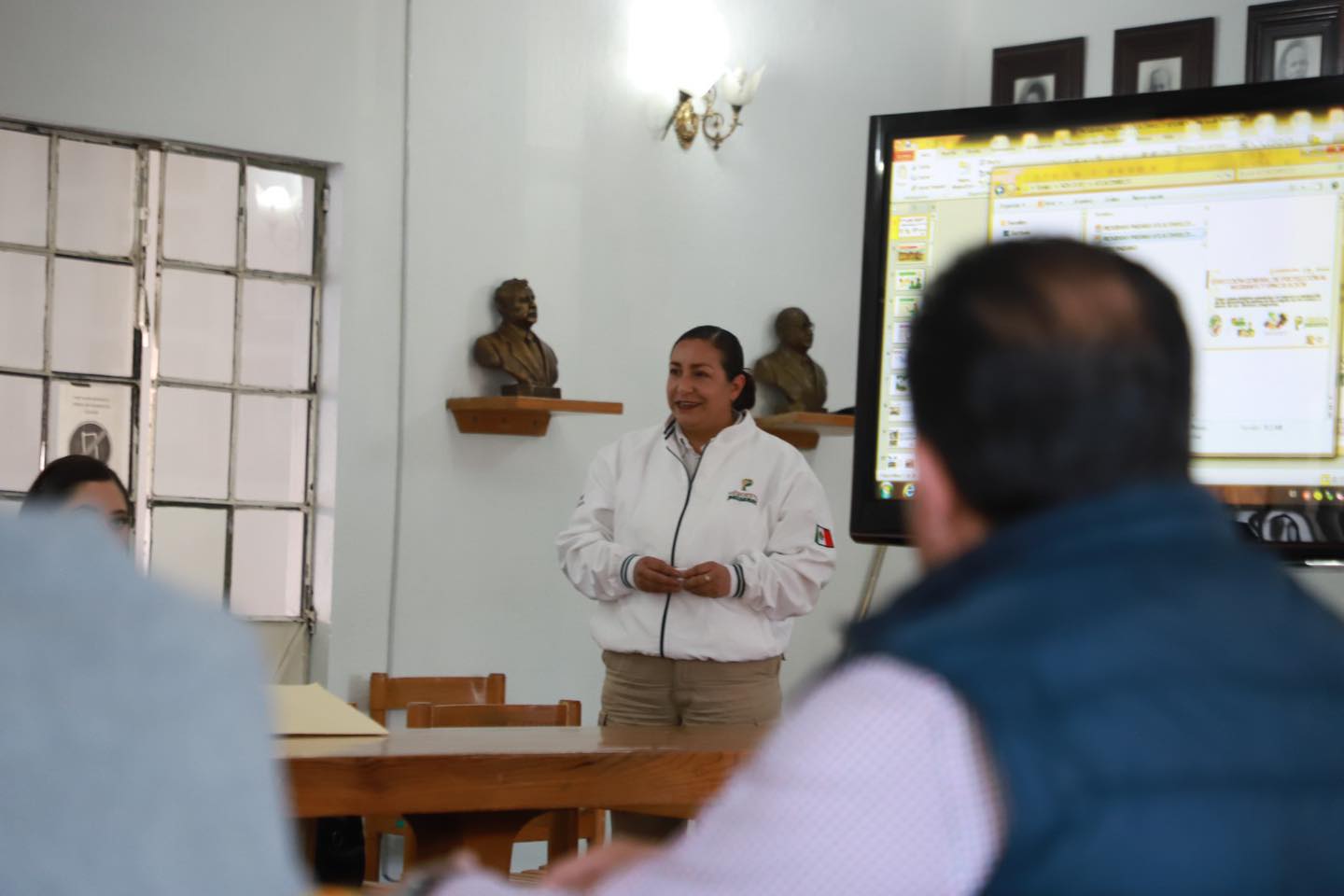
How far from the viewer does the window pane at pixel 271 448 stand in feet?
16.2

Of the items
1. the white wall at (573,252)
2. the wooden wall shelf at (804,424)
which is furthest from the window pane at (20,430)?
the wooden wall shelf at (804,424)

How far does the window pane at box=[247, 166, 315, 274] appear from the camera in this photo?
194 inches

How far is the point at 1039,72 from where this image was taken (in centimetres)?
609

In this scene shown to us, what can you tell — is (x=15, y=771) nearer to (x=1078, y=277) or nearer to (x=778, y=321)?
(x=1078, y=277)

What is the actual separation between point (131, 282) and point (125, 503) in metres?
1.96

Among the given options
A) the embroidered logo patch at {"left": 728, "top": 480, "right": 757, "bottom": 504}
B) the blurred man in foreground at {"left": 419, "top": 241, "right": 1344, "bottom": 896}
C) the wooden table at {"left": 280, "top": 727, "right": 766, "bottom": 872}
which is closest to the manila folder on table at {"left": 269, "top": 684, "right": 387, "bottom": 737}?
the wooden table at {"left": 280, "top": 727, "right": 766, "bottom": 872}

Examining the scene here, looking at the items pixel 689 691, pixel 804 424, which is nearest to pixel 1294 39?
pixel 804 424

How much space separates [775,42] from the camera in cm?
594

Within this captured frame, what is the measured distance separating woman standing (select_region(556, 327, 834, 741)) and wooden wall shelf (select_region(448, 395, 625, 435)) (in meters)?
0.88

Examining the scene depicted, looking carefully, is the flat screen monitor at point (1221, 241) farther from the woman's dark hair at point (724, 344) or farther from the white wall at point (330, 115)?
the white wall at point (330, 115)

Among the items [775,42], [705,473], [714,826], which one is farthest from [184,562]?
[714,826]

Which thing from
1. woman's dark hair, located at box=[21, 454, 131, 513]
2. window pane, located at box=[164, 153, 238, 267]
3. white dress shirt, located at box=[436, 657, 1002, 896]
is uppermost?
window pane, located at box=[164, 153, 238, 267]

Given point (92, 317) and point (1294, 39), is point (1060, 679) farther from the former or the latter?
point (1294, 39)

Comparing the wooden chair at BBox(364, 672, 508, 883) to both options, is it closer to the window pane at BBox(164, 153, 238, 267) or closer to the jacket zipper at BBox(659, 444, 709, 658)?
the jacket zipper at BBox(659, 444, 709, 658)
